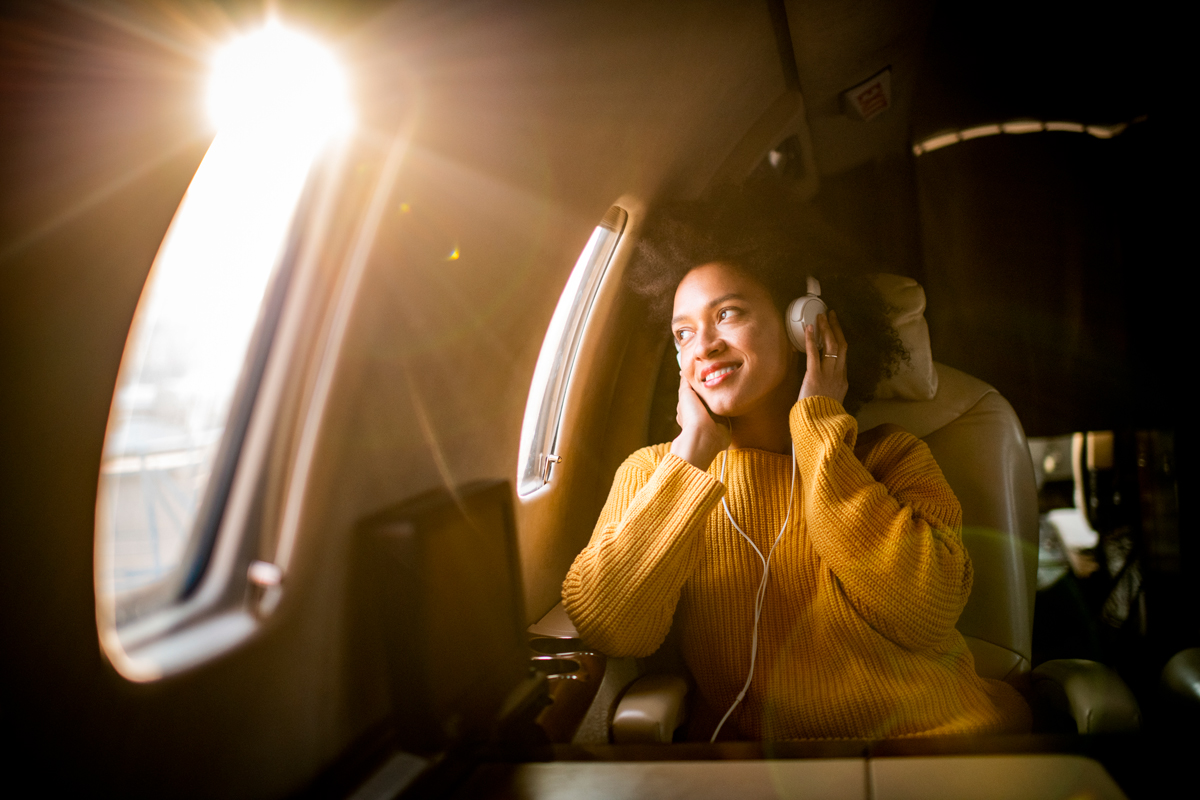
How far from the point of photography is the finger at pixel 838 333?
1.42 meters

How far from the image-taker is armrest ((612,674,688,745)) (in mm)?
1123

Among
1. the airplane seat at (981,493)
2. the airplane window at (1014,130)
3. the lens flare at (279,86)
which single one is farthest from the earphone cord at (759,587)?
the airplane window at (1014,130)

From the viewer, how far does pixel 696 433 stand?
1357mm

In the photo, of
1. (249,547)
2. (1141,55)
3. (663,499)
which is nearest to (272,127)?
(249,547)

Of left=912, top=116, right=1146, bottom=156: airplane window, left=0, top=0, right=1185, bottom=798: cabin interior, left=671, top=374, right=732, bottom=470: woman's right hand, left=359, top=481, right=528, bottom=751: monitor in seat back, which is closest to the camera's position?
left=0, top=0, right=1185, bottom=798: cabin interior

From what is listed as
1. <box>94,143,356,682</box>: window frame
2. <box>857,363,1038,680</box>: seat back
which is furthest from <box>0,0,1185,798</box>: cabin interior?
<box>857,363,1038,680</box>: seat back

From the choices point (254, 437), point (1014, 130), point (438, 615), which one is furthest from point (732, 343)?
point (1014, 130)

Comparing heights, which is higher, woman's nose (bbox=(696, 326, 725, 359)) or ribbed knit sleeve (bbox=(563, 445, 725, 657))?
woman's nose (bbox=(696, 326, 725, 359))

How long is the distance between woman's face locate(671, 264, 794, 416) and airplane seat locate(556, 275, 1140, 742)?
0.30 m

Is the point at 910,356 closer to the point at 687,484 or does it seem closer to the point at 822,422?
the point at 822,422

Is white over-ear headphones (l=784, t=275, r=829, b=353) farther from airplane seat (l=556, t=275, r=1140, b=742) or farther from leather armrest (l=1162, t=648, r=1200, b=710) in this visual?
leather armrest (l=1162, t=648, r=1200, b=710)

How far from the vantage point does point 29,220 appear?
21.1 inches

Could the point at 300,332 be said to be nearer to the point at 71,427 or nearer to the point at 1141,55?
the point at 71,427

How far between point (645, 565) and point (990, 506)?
0.80 metres
